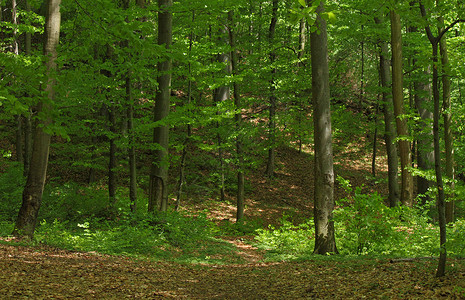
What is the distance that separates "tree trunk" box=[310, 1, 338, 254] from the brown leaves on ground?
0.98m

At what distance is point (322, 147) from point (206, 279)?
3.45m

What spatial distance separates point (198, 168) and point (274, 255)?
10.2m

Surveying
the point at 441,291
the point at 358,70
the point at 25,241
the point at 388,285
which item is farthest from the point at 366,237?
the point at 358,70

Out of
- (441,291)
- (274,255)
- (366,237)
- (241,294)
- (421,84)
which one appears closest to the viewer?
(441,291)

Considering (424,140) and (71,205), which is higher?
(424,140)

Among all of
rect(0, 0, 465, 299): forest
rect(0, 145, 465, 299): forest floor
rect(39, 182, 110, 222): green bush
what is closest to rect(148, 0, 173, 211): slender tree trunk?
rect(0, 0, 465, 299): forest

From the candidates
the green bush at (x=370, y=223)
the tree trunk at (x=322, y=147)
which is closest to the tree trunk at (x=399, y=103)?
the green bush at (x=370, y=223)

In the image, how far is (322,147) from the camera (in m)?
7.41

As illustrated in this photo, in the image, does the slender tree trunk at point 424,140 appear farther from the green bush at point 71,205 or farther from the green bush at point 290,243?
the green bush at point 71,205

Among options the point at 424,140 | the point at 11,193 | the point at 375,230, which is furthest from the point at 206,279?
the point at 424,140

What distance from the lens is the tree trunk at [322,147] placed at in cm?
742

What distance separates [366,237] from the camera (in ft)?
24.5

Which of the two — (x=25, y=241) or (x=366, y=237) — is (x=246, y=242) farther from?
(x=25, y=241)

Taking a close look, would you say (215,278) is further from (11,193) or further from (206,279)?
(11,193)
